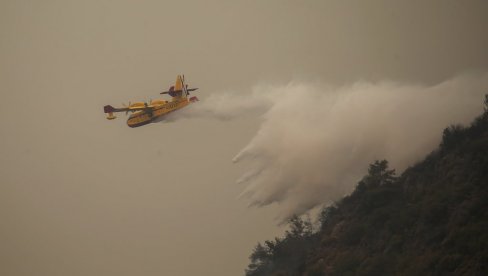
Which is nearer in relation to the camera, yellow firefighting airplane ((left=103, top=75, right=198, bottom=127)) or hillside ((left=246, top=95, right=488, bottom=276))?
hillside ((left=246, top=95, right=488, bottom=276))

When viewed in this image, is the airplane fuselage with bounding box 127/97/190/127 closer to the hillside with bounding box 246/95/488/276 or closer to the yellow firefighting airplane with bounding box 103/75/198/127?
the yellow firefighting airplane with bounding box 103/75/198/127

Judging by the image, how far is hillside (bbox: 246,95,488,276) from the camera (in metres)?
55.1

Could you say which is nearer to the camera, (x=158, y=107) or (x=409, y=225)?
(x=409, y=225)

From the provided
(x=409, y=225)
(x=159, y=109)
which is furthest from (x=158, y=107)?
(x=409, y=225)

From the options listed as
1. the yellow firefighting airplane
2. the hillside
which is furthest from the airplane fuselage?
the hillside

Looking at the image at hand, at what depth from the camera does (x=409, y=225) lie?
64.8 meters

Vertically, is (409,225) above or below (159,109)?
below

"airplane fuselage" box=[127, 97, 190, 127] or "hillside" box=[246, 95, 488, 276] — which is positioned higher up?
"airplane fuselage" box=[127, 97, 190, 127]

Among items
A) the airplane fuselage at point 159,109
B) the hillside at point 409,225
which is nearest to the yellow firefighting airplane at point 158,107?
the airplane fuselage at point 159,109

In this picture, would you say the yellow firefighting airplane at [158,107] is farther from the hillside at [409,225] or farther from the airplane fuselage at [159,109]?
the hillside at [409,225]

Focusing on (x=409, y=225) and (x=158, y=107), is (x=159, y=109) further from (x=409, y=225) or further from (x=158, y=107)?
(x=409, y=225)

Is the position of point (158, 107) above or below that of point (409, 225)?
above

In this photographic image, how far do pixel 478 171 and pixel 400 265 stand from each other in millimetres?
12416

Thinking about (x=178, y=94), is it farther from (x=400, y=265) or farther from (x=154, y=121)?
(x=400, y=265)
